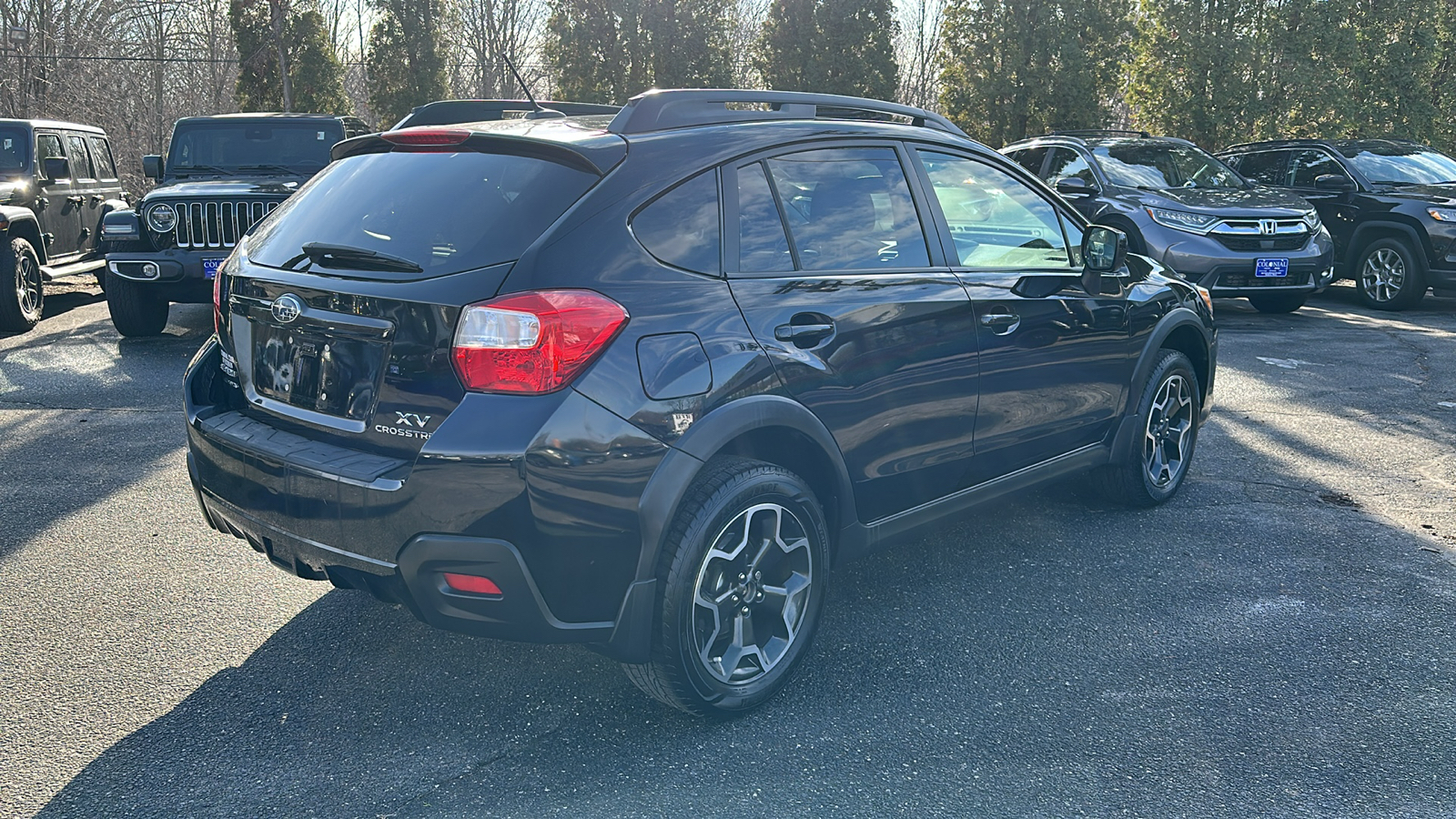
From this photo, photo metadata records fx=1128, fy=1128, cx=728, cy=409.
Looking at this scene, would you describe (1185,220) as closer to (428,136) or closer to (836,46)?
(428,136)

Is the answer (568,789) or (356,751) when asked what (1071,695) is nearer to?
(568,789)

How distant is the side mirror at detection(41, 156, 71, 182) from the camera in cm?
1044

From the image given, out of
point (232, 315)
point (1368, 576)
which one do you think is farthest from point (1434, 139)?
A: point (232, 315)

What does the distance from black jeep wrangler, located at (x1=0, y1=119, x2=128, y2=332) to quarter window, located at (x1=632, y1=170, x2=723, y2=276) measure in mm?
8599

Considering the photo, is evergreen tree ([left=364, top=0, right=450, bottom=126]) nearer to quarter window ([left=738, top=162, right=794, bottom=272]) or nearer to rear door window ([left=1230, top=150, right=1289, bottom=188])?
rear door window ([left=1230, top=150, right=1289, bottom=188])

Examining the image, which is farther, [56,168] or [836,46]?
[836,46]

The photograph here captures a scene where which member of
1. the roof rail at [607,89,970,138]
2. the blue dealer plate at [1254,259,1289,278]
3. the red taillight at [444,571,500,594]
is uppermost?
the roof rail at [607,89,970,138]

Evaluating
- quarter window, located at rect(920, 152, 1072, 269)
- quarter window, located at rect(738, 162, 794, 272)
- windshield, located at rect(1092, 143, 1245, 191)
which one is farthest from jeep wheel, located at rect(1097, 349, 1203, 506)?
windshield, located at rect(1092, 143, 1245, 191)

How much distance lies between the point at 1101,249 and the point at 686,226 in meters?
2.08

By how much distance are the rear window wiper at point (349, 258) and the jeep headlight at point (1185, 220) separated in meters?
8.86

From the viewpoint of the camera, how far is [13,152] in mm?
10414

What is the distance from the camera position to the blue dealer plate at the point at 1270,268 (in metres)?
10.1

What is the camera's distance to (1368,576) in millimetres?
4211

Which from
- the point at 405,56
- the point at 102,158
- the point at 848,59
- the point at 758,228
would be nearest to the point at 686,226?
the point at 758,228
